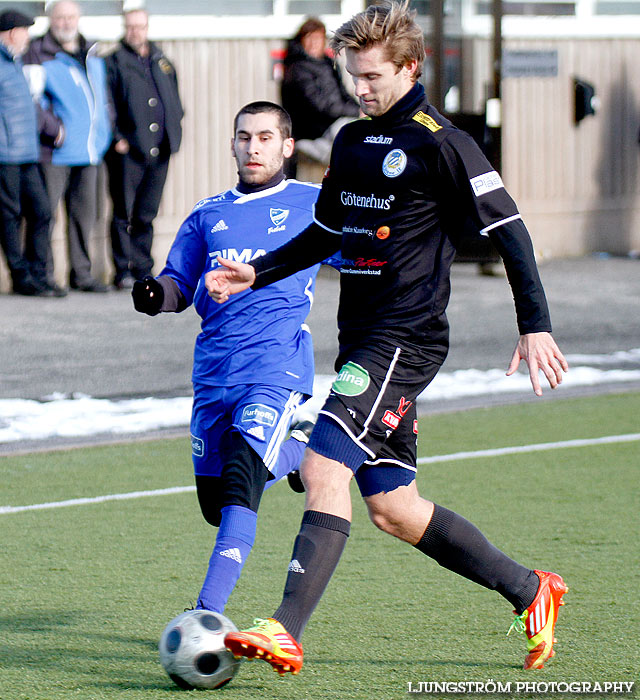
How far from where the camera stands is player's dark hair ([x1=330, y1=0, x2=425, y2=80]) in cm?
462

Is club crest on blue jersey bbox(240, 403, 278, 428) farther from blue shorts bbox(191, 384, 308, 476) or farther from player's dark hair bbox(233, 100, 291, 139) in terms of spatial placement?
player's dark hair bbox(233, 100, 291, 139)

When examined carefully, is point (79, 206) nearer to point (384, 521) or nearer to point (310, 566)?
point (384, 521)

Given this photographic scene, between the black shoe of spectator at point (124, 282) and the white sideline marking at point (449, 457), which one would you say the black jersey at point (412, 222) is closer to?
the white sideline marking at point (449, 457)

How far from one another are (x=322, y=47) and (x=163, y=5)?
86.5 inches

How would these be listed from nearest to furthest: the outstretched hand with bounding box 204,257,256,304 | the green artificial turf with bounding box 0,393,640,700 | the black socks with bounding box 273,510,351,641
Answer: the black socks with bounding box 273,510,351,641
the green artificial turf with bounding box 0,393,640,700
the outstretched hand with bounding box 204,257,256,304

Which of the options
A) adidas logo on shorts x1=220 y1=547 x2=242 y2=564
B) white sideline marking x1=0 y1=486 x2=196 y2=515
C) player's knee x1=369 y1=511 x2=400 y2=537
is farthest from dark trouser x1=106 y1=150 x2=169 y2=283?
player's knee x1=369 y1=511 x2=400 y2=537

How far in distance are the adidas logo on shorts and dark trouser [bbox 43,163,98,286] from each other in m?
8.69

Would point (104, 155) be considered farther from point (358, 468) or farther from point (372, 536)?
point (358, 468)

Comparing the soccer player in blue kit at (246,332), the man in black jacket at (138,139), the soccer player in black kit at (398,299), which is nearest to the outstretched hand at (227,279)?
the soccer player in black kit at (398,299)

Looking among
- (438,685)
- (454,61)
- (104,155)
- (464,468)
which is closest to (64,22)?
(104,155)

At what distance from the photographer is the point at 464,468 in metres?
8.01

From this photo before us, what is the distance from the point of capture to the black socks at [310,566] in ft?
14.3

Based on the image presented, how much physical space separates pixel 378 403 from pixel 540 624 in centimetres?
89

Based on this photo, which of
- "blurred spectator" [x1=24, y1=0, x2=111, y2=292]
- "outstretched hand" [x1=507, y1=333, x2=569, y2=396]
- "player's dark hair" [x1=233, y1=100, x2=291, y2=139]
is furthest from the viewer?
"blurred spectator" [x1=24, y1=0, x2=111, y2=292]
